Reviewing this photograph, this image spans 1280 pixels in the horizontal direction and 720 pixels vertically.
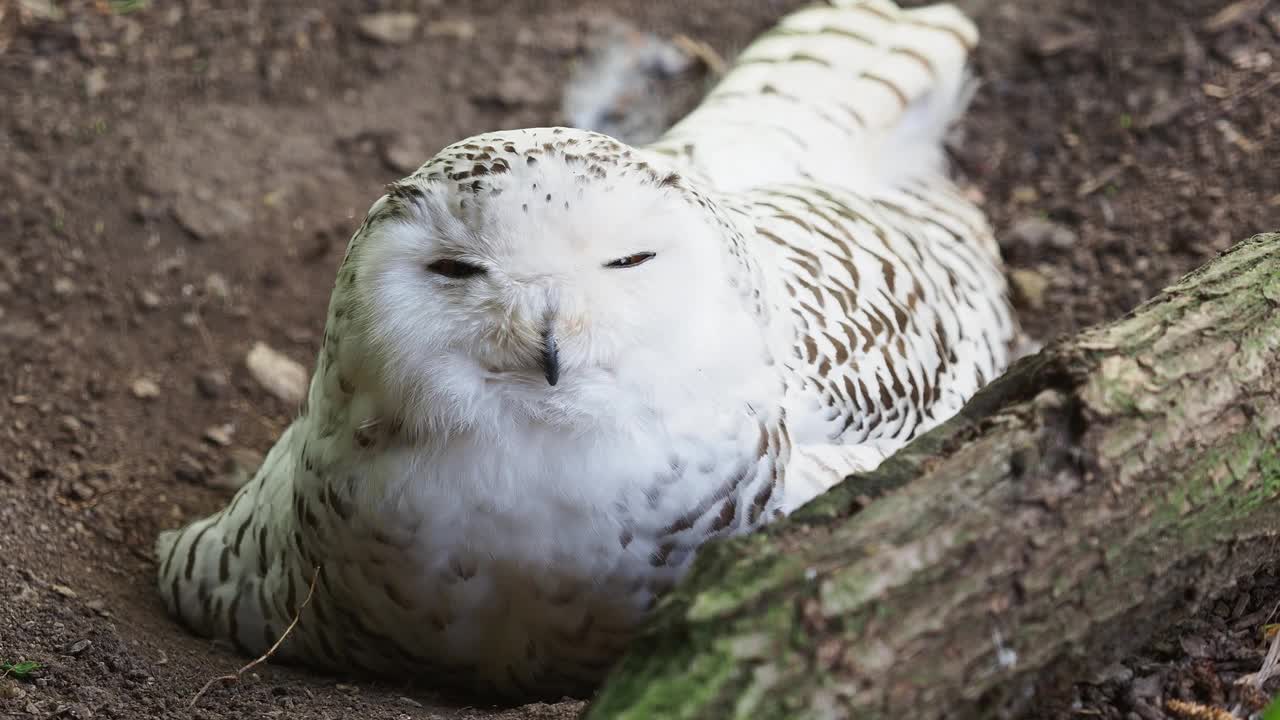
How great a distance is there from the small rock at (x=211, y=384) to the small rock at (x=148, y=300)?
1.01 ft

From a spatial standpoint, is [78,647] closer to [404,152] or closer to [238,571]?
[238,571]

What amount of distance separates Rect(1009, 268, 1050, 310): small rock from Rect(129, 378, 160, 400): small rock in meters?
2.64

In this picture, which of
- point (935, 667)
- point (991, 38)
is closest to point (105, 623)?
point (935, 667)

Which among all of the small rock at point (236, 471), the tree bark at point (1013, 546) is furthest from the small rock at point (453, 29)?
the tree bark at point (1013, 546)

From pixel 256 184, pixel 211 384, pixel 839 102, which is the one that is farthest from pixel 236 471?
pixel 839 102

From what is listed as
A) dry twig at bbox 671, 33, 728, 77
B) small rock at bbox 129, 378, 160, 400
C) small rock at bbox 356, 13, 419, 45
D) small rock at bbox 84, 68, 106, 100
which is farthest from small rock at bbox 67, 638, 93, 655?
small rock at bbox 356, 13, 419, 45

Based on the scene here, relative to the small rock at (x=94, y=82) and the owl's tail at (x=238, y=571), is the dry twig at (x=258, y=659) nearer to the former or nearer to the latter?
the owl's tail at (x=238, y=571)

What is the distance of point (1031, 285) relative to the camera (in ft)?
13.1

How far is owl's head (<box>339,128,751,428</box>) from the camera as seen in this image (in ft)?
6.58

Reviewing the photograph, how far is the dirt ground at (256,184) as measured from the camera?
3.23m

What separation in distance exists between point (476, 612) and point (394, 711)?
0.27 meters

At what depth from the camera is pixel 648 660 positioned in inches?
64.6

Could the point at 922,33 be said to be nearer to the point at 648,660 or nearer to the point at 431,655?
the point at 431,655

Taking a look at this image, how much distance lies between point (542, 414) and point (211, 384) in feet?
6.68
